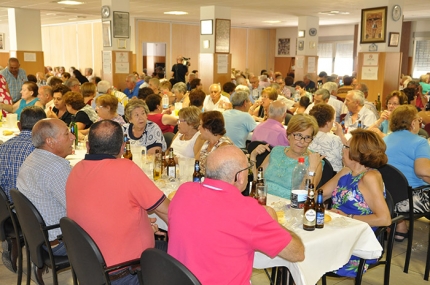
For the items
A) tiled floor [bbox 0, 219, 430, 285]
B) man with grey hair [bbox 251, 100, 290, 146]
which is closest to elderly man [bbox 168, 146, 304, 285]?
tiled floor [bbox 0, 219, 430, 285]

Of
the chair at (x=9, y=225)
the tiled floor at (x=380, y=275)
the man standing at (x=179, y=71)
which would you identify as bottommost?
the tiled floor at (x=380, y=275)

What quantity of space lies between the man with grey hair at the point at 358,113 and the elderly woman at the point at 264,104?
124 cm

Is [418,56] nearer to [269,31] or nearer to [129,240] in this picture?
[269,31]

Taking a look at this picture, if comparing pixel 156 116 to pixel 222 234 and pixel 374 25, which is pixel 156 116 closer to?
pixel 222 234

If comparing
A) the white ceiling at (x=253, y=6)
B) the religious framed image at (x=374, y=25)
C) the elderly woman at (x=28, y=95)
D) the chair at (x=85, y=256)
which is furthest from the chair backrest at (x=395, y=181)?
the white ceiling at (x=253, y=6)

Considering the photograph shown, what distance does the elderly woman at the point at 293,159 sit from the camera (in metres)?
3.29

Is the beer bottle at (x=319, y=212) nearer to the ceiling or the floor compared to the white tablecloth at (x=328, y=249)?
nearer to the ceiling

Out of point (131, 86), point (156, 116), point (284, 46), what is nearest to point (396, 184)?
point (156, 116)

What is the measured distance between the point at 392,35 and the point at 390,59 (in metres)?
0.47

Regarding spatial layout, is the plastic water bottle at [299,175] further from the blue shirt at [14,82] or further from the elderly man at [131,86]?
the blue shirt at [14,82]

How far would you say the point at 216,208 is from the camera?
181 cm

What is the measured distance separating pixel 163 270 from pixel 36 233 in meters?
1.27

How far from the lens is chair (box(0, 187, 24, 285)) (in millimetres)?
2959

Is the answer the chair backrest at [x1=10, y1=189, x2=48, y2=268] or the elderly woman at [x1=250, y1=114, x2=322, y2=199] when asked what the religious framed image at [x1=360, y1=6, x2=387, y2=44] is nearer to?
the elderly woman at [x1=250, y1=114, x2=322, y2=199]
